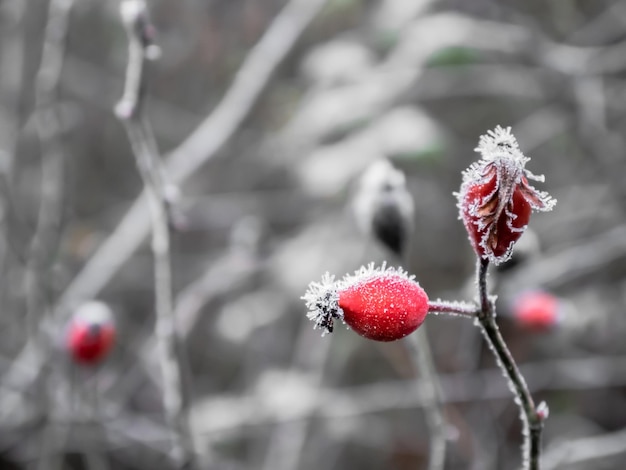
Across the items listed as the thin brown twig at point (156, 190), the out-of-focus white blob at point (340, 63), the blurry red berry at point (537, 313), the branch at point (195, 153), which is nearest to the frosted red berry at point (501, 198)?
the thin brown twig at point (156, 190)

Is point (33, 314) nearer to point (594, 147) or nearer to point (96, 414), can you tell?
point (96, 414)

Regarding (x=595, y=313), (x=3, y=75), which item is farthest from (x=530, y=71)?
(x=3, y=75)

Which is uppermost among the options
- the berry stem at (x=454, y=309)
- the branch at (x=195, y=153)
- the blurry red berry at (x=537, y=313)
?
the branch at (x=195, y=153)

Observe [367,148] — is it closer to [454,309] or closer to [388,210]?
[388,210]

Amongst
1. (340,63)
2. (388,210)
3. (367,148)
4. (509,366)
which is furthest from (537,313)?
(340,63)

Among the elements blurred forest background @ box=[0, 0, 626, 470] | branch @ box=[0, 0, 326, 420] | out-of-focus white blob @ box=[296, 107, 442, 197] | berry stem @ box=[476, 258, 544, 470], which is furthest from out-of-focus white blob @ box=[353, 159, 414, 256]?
out-of-focus white blob @ box=[296, 107, 442, 197]

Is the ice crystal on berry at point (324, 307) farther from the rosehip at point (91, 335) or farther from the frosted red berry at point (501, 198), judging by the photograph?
the rosehip at point (91, 335)
